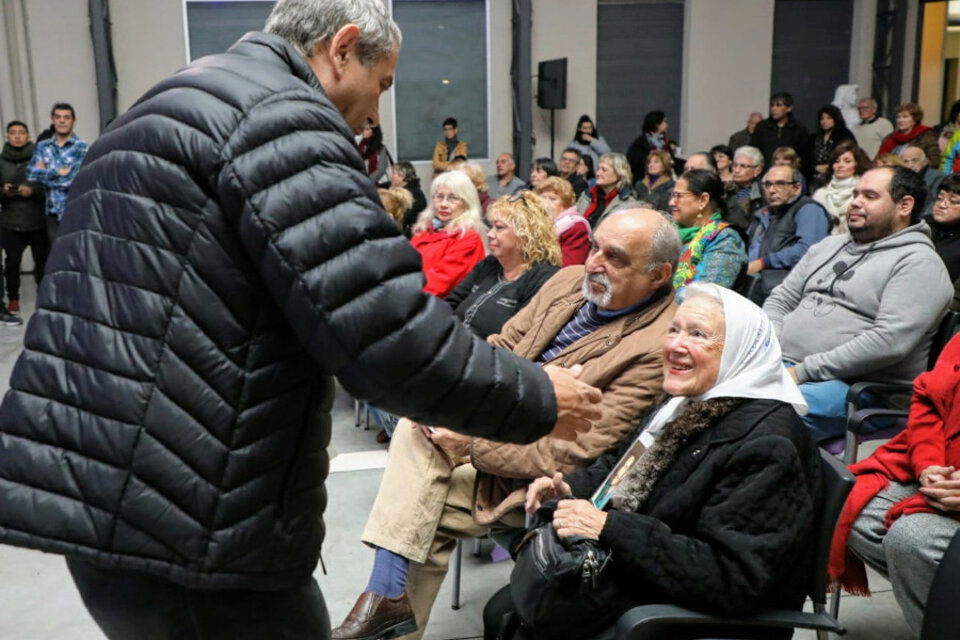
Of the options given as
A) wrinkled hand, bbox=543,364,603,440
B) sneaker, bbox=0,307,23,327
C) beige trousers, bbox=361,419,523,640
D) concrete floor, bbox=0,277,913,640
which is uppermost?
wrinkled hand, bbox=543,364,603,440

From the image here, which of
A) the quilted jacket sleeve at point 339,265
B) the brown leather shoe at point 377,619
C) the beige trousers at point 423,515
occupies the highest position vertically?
the quilted jacket sleeve at point 339,265

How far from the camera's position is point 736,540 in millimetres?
1837

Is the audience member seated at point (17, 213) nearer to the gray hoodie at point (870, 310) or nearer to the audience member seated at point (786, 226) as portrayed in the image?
the audience member seated at point (786, 226)

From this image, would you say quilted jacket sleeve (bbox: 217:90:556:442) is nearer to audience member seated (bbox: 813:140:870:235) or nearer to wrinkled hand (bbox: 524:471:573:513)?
wrinkled hand (bbox: 524:471:573:513)

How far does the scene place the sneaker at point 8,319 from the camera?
7.63 m

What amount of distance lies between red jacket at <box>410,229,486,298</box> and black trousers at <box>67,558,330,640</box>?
10.4 feet

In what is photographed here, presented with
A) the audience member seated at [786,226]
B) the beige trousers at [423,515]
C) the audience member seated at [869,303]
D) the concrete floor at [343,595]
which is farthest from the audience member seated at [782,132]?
Answer: the beige trousers at [423,515]

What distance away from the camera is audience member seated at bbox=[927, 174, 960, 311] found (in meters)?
4.41

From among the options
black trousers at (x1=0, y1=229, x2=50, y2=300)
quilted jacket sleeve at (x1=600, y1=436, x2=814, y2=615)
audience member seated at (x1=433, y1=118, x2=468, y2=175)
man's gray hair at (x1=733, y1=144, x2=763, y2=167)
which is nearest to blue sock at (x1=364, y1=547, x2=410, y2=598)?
quilted jacket sleeve at (x1=600, y1=436, x2=814, y2=615)

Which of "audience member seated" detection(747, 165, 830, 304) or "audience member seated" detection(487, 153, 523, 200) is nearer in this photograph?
"audience member seated" detection(747, 165, 830, 304)

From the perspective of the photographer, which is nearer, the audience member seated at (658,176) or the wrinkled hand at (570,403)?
the wrinkled hand at (570,403)

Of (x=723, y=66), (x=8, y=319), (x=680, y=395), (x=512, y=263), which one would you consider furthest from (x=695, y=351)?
(x=723, y=66)

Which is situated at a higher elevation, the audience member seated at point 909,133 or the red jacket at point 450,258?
the audience member seated at point 909,133

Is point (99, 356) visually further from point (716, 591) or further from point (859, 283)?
point (859, 283)
